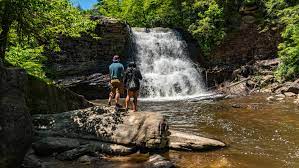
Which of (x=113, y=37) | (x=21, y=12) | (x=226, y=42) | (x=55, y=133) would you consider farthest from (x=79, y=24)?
(x=226, y=42)

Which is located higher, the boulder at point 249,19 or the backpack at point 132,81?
the boulder at point 249,19

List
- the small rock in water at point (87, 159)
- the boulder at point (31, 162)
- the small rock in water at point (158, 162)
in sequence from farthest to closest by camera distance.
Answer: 1. the small rock in water at point (87, 159)
2. the small rock in water at point (158, 162)
3. the boulder at point (31, 162)

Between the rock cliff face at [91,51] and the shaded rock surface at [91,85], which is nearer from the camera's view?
the shaded rock surface at [91,85]

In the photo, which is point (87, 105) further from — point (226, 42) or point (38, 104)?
point (226, 42)

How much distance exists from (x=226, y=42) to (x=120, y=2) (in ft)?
90.9

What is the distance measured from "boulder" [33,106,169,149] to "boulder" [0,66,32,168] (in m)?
2.28

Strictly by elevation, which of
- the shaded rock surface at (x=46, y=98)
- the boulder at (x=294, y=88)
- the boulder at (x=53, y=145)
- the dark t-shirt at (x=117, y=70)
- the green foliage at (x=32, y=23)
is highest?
the green foliage at (x=32, y=23)

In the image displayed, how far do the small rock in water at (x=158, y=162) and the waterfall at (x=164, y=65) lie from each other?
80.0 ft

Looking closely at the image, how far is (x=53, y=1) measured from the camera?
15203mm

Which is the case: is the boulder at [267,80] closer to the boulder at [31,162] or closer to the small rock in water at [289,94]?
the small rock in water at [289,94]

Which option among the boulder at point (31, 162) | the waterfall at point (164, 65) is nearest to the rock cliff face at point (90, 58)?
the waterfall at point (164, 65)

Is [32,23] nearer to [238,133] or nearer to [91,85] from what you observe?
[238,133]

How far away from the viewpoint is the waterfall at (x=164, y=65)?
37219mm

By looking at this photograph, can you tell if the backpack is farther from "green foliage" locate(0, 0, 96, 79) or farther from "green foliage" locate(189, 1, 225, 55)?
"green foliage" locate(189, 1, 225, 55)
